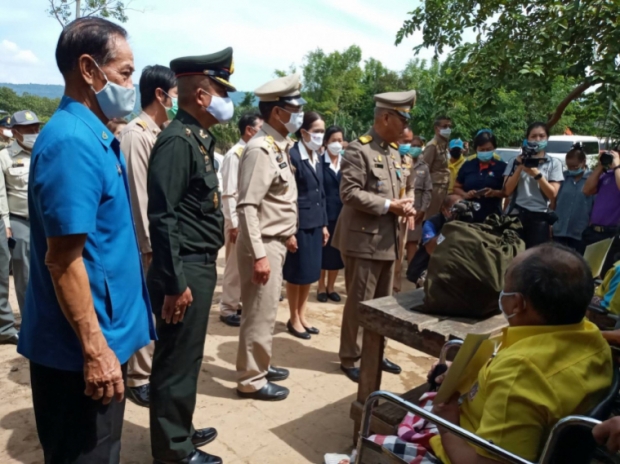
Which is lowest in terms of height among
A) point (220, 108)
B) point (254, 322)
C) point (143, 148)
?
point (254, 322)

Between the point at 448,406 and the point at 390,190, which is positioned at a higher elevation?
the point at 390,190

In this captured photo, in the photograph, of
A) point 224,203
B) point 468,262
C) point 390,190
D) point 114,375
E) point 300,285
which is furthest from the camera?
point 224,203

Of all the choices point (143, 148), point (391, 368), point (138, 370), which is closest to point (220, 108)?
point (143, 148)

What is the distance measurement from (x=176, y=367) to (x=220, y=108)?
4.30ft

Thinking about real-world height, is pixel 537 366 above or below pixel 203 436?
above

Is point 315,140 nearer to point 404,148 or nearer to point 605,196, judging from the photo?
point 404,148

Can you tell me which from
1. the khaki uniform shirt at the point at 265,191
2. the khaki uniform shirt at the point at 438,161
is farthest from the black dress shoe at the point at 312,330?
the khaki uniform shirt at the point at 438,161

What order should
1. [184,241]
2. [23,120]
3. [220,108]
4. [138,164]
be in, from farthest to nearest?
[23,120] → [138,164] → [220,108] → [184,241]

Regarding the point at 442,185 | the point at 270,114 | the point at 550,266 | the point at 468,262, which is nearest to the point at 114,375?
the point at 550,266

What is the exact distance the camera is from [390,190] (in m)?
3.81

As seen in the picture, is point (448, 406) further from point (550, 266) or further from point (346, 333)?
point (346, 333)

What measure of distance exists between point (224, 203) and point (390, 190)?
179 cm

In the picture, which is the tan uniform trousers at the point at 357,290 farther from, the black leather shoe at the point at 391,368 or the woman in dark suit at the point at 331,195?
the woman in dark suit at the point at 331,195

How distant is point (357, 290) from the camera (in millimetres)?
3754
